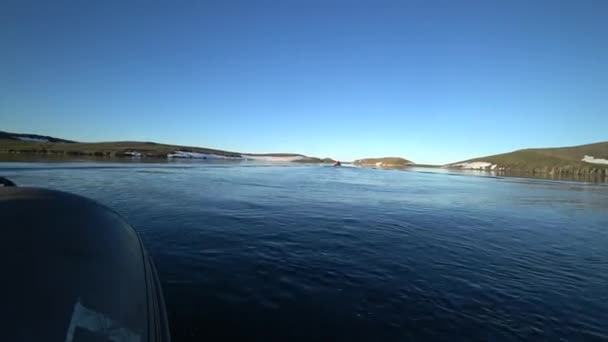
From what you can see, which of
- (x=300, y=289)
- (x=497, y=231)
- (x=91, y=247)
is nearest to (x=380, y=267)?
(x=300, y=289)

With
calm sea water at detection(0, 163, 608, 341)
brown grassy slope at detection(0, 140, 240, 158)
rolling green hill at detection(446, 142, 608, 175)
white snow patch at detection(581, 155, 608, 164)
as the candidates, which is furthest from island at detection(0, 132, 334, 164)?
white snow patch at detection(581, 155, 608, 164)

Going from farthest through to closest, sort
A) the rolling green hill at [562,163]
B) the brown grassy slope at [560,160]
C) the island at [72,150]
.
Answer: the brown grassy slope at [560,160]
the rolling green hill at [562,163]
the island at [72,150]

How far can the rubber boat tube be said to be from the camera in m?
1.48

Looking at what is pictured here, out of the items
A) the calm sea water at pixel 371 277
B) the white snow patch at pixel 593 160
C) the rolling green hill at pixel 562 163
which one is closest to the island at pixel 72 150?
the calm sea water at pixel 371 277

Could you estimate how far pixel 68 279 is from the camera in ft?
5.93

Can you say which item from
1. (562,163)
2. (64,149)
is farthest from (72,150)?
(562,163)

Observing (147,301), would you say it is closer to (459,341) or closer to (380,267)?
(459,341)

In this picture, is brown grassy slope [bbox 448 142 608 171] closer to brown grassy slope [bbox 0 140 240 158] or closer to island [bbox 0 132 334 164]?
island [bbox 0 132 334 164]

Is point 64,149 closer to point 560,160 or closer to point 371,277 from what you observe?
point 371,277

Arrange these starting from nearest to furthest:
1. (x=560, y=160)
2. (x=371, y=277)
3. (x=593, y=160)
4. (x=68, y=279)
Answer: (x=68, y=279) → (x=371, y=277) → (x=593, y=160) → (x=560, y=160)

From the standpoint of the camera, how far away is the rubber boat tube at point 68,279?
1482mm

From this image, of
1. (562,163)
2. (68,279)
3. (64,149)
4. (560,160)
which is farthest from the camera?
(560,160)

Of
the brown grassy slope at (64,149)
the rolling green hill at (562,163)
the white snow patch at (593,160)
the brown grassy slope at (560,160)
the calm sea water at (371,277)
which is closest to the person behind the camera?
the calm sea water at (371,277)

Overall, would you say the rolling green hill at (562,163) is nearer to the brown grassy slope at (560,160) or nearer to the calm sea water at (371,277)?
the brown grassy slope at (560,160)
